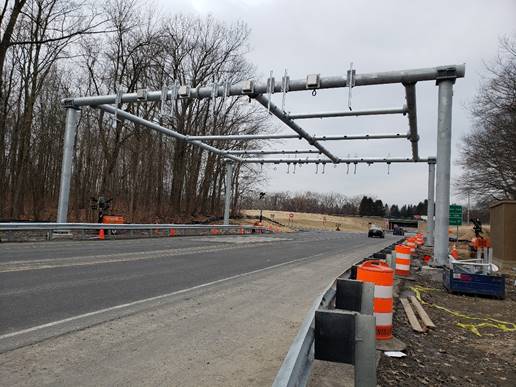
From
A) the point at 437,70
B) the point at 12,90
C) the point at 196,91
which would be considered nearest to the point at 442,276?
the point at 437,70

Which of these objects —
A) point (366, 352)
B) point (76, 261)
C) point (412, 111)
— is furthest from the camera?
point (412, 111)

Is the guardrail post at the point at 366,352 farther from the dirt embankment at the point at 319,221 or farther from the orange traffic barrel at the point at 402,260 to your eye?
the dirt embankment at the point at 319,221

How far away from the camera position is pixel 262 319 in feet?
22.3

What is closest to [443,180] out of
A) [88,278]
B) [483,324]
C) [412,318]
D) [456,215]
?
[483,324]

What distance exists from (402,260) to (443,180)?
9.54 feet

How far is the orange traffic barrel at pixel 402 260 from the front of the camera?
531 inches

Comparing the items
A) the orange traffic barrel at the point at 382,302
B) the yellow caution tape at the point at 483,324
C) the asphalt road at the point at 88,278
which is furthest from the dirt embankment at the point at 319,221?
the orange traffic barrel at the point at 382,302

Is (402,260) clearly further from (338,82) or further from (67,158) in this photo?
(67,158)

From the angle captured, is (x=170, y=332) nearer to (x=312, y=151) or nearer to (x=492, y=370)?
(x=492, y=370)

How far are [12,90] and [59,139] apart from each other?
302 inches

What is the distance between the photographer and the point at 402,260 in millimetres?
13523

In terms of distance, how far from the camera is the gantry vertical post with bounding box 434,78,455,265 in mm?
13570

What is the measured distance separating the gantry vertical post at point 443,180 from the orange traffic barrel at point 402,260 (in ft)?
3.56

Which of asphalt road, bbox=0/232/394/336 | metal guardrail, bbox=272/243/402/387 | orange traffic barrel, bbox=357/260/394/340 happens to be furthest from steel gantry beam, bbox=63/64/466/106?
metal guardrail, bbox=272/243/402/387
